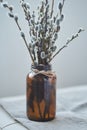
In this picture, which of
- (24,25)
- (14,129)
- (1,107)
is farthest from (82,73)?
(14,129)

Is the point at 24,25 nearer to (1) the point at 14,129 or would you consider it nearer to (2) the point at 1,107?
(2) the point at 1,107

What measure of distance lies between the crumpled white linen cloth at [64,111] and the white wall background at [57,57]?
0.10m

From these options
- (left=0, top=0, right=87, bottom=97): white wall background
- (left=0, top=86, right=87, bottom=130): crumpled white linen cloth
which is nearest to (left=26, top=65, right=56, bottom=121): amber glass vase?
(left=0, top=86, right=87, bottom=130): crumpled white linen cloth

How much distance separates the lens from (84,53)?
1.53 m

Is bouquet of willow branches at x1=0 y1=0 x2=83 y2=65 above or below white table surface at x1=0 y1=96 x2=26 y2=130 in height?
above

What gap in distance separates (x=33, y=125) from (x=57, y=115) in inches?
5.5

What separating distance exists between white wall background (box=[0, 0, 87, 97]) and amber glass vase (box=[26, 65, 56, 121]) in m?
0.32

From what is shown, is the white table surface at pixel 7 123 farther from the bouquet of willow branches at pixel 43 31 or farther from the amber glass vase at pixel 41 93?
the bouquet of willow branches at pixel 43 31

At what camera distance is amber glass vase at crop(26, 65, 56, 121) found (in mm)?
1044

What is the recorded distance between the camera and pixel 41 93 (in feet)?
3.43

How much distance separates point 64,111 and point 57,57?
37 centimetres

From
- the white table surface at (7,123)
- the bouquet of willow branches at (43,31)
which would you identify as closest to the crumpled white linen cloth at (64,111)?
the white table surface at (7,123)

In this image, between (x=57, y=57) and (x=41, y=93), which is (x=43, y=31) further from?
(x=57, y=57)

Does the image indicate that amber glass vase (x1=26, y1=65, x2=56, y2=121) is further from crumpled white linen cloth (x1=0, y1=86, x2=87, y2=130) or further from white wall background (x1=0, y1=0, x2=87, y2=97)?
white wall background (x1=0, y1=0, x2=87, y2=97)
